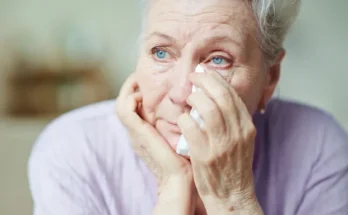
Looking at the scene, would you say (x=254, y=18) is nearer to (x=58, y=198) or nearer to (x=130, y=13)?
(x=58, y=198)

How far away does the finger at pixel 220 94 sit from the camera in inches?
39.4

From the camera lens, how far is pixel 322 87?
9.20ft

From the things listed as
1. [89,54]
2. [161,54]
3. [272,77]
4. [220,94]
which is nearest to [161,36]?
[161,54]

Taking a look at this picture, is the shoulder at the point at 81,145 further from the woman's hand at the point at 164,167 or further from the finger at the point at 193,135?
the finger at the point at 193,135

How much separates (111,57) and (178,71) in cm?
180

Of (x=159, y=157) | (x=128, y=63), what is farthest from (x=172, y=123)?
(x=128, y=63)

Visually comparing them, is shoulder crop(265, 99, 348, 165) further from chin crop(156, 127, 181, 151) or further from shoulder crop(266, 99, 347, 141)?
chin crop(156, 127, 181, 151)

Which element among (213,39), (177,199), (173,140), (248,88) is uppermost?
(213,39)

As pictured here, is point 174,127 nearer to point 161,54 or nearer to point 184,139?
point 184,139

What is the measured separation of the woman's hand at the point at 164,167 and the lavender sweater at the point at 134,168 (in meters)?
0.09

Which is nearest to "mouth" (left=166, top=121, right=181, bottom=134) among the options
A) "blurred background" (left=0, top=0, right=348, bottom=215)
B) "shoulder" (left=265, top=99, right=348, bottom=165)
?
"shoulder" (left=265, top=99, right=348, bottom=165)

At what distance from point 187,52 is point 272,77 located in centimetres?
30

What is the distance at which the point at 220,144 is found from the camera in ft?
3.34

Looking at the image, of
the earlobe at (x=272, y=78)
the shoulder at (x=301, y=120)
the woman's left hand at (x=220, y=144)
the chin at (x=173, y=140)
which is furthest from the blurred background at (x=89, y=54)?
the woman's left hand at (x=220, y=144)
